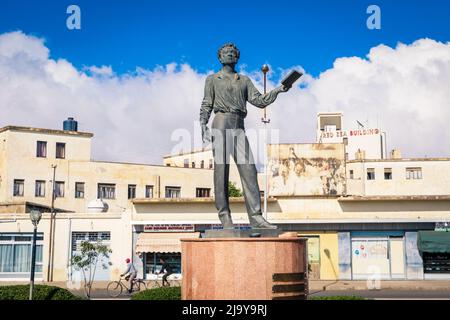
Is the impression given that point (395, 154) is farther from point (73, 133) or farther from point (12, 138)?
point (12, 138)

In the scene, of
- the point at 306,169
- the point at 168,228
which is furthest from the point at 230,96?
the point at 306,169

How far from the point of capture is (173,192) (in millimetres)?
51219

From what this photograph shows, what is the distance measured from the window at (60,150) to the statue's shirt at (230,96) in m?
39.5

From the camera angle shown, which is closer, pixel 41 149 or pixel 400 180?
pixel 41 149

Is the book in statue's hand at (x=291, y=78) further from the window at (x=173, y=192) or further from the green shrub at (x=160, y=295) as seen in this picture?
the window at (x=173, y=192)

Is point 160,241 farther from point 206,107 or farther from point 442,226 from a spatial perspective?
point 206,107

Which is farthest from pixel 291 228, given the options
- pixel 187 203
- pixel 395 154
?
pixel 395 154

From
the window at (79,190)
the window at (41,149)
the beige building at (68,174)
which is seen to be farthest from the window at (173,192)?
the window at (41,149)

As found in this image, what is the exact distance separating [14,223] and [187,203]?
30.8 ft

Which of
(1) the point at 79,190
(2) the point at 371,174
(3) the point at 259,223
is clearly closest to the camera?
(3) the point at 259,223

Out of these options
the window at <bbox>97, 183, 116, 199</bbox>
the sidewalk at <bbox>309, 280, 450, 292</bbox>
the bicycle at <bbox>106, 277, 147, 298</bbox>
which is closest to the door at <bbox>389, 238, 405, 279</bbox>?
the sidewalk at <bbox>309, 280, 450, 292</bbox>

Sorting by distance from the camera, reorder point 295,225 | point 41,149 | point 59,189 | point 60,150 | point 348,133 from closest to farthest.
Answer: point 295,225 < point 59,189 < point 41,149 < point 60,150 < point 348,133

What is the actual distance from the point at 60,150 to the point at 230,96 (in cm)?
4018

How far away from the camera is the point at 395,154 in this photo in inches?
2504
